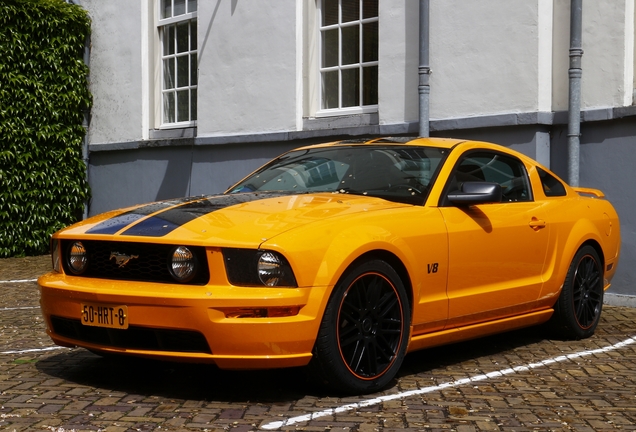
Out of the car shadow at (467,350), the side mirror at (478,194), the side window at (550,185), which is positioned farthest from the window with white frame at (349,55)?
the side mirror at (478,194)

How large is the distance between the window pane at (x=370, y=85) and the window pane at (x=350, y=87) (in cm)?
11

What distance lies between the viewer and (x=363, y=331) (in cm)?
525

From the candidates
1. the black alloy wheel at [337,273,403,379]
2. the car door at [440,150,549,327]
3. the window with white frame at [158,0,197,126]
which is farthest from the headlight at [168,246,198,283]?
the window with white frame at [158,0,197,126]

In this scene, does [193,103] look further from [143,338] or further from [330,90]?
[143,338]

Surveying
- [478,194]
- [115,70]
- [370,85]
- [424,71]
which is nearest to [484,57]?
[424,71]

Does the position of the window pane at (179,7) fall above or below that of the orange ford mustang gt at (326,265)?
above

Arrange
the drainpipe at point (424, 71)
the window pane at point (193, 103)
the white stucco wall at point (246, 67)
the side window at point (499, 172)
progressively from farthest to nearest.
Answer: the window pane at point (193, 103)
the white stucco wall at point (246, 67)
the drainpipe at point (424, 71)
the side window at point (499, 172)

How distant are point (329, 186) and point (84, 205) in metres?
10.1

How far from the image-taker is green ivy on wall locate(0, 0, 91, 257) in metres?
14.5

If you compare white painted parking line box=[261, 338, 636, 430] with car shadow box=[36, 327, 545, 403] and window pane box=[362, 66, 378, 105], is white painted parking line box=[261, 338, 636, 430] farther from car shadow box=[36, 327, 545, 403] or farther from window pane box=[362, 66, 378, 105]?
window pane box=[362, 66, 378, 105]

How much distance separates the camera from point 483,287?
6.18 metres

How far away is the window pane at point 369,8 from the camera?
1171 cm

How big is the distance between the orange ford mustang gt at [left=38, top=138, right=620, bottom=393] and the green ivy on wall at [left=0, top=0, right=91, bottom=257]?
8690 millimetres

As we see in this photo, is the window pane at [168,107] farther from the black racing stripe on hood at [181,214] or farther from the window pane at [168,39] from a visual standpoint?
the black racing stripe on hood at [181,214]
